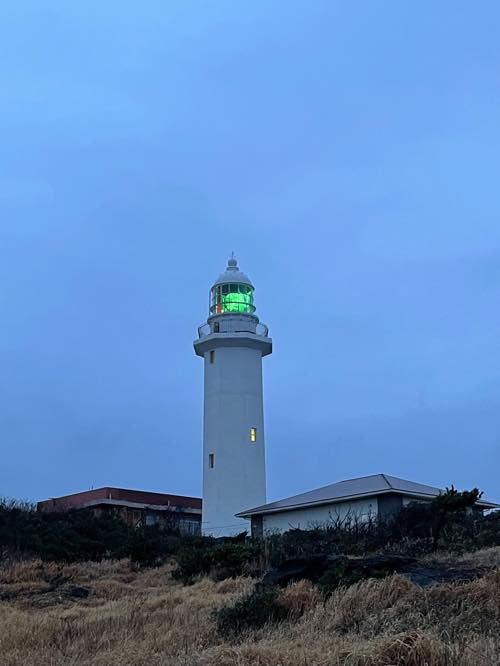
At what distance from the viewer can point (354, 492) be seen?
82.6 ft

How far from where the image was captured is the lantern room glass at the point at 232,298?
1337 inches

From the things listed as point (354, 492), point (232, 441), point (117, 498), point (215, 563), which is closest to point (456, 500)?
point (215, 563)

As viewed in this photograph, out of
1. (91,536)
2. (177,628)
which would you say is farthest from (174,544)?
(177,628)

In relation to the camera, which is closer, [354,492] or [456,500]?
[456,500]

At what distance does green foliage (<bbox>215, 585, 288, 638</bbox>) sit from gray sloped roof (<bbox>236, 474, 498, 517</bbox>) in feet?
51.3

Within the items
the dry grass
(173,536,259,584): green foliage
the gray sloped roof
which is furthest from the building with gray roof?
the dry grass

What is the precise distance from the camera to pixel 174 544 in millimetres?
23391

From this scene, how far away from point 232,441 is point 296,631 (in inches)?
924

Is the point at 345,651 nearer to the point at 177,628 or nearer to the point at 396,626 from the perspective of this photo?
the point at 396,626

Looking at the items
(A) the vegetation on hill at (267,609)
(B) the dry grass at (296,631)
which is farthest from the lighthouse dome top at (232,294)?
(B) the dry grass at (296,631)

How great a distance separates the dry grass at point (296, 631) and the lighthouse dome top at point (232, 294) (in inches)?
882

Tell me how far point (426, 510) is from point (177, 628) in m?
14.2

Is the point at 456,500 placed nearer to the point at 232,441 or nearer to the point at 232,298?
the point at 232,441

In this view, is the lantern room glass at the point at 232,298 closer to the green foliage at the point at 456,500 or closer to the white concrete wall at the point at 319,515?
the white concrete wall at the point at 319,515
